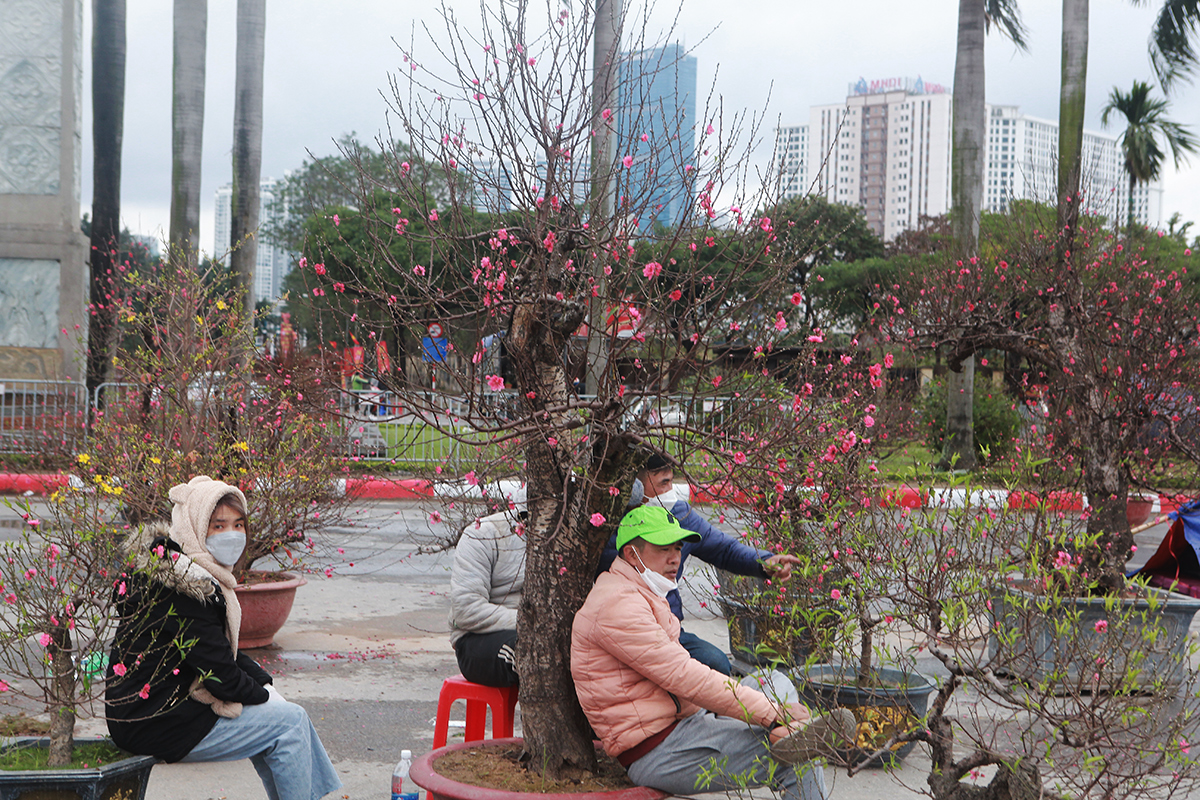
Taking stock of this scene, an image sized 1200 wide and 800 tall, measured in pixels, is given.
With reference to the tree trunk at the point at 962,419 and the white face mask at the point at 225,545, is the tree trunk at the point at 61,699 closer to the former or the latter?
the white face mask at the point at 225,545

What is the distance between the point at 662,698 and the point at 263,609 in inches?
163

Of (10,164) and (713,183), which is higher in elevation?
(10,164)

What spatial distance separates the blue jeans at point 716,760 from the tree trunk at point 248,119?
14582mm

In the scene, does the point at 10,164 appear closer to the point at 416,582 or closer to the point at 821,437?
the point at 416,582

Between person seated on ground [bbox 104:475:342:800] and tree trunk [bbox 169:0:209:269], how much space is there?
43.5 ft

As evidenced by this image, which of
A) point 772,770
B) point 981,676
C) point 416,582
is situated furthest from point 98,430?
point 981,676

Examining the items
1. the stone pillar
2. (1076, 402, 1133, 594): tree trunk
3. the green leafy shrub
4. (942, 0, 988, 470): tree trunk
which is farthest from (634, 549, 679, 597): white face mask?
the stone pillar

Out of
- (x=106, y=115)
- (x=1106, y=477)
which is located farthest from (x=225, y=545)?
(x=106, y=115)

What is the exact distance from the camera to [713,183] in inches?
157

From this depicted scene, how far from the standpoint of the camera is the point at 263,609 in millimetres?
6938

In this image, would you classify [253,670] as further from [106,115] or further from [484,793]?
[106,115]

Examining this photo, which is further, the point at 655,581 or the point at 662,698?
the point at 655,581

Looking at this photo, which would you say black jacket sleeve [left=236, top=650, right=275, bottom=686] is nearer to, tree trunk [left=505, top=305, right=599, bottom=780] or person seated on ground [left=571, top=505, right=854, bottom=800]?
tree trunk [left=505, top=305, right=599, bottom=780]

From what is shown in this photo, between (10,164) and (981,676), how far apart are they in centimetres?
1881
